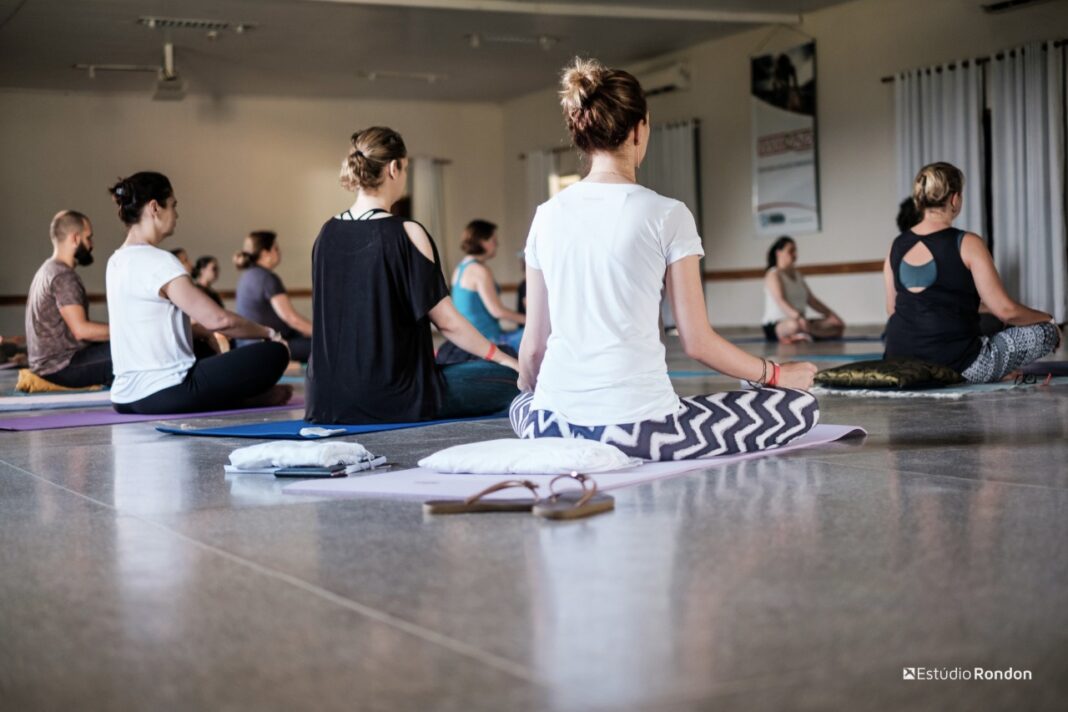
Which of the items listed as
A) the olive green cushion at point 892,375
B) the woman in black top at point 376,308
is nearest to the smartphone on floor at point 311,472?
the woman in black top at point 376,308

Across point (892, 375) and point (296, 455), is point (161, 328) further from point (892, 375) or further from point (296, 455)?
point (892, 375)

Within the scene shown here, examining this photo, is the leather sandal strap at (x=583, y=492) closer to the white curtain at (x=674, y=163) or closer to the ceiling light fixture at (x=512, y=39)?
the ceiling light fixture at (x=512, y=39)

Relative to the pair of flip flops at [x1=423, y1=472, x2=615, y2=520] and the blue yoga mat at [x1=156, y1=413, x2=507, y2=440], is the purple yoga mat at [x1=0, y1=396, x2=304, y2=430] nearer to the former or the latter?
the blue yoga mat at [x1=156, y1=413, x2=507, y2=440]

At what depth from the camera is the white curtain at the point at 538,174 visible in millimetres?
16508

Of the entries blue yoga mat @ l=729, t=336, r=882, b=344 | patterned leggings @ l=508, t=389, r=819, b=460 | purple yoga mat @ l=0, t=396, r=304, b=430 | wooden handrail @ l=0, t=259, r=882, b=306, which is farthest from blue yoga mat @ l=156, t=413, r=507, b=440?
wooden handrail @ l=0, t=259, r=882, b=306

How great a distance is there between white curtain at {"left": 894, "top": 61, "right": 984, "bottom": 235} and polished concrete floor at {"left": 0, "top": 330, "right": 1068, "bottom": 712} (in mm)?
8775

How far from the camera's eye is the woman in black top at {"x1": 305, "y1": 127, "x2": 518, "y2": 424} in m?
4.07

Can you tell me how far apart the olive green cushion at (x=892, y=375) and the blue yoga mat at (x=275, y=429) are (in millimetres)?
1449

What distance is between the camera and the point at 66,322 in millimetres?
6387

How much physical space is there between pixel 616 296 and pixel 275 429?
5.76ft

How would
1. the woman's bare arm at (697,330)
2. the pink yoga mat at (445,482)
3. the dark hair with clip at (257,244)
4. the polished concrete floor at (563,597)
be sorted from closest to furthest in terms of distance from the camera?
1. the polished concrete floor at (563,597)
2. the pink yoga mat at (445,482)
3. the woman's bare arm at (697,330)
4. the dark hair with clip at (257,244)

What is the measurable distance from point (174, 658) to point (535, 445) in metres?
1.37

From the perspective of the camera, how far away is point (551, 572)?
1786 millimetres

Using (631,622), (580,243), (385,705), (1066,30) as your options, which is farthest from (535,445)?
(1066,30)
